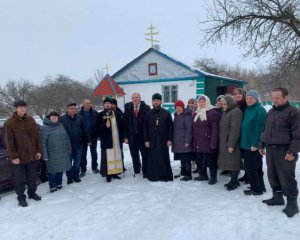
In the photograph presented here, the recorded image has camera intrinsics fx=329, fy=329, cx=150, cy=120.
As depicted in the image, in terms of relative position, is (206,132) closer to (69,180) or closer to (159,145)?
(159,145)

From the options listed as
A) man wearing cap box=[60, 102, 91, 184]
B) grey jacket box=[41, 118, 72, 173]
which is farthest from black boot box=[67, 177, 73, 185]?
grey jacket box=[41, 118, 72, 173]

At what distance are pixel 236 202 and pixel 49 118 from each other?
3.93 meters

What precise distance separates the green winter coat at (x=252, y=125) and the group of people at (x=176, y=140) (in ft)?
0.05

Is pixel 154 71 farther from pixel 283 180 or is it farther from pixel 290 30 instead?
pixel 283 180

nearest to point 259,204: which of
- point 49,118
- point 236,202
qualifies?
point 236,202

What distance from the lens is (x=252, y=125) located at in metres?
5.43

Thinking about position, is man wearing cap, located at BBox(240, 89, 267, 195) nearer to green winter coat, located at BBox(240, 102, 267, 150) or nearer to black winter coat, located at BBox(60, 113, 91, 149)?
green winter coat, located at BBox(240, 102, 267, 150)

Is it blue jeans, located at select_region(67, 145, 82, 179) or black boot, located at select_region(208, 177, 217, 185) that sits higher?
blue jeans, located at select_region(67, 145, 82, 179)

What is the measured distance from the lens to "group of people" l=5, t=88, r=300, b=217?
4742mm

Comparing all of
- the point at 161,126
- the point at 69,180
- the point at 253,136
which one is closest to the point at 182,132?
the point at 161,126

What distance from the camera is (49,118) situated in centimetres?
665

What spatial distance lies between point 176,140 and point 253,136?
1.86 meters

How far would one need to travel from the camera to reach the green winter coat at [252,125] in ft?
17.4

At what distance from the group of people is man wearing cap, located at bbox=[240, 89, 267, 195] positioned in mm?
16
